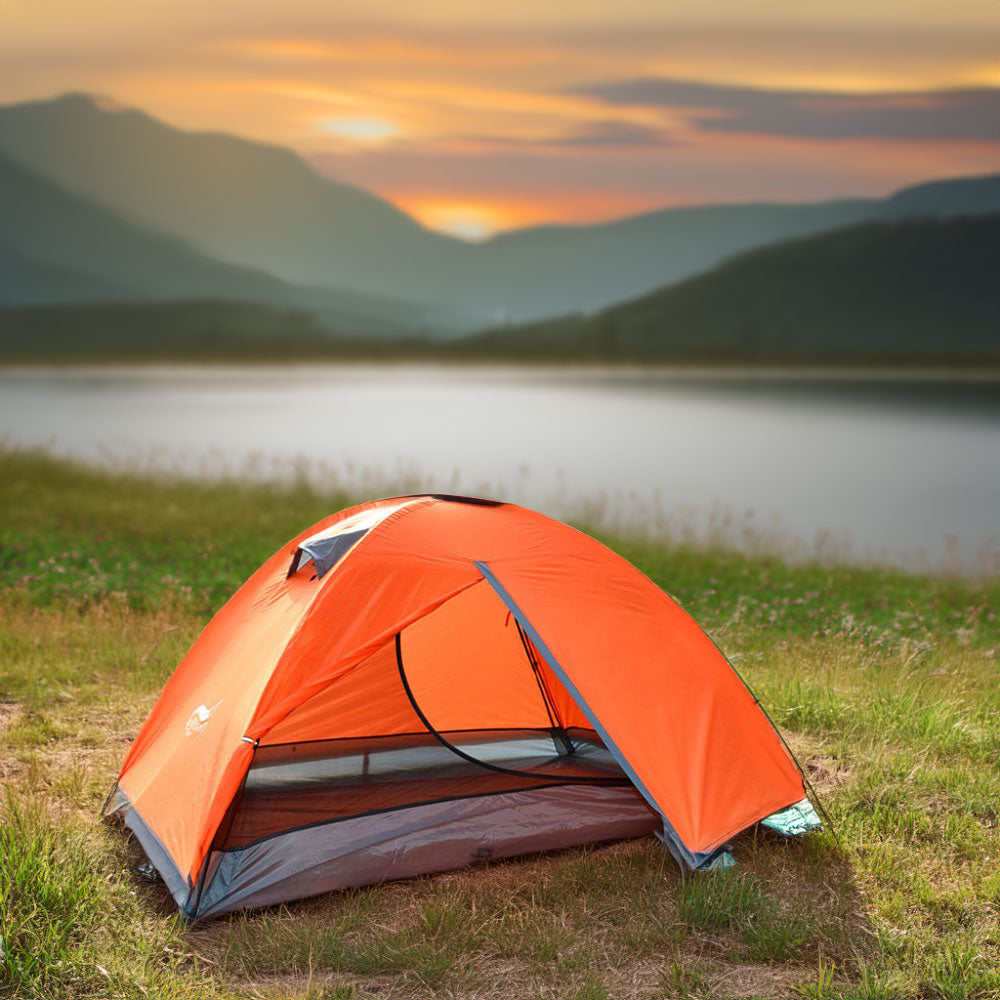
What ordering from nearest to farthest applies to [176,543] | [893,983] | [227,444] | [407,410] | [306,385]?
1. [893,983]
2. [176,543]
3. [227,444]
4. [407,410]
5. [306,385]

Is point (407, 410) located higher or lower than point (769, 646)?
lower

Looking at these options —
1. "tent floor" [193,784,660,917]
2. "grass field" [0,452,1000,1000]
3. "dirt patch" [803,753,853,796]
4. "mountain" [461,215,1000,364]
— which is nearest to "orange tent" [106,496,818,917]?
"tent floor" [193,784,660,917]

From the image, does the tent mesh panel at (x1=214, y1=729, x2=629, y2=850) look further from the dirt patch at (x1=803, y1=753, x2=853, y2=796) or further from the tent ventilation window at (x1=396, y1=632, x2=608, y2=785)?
the dirt patch at (x1=803, y1=753, x2=853, y2=796)

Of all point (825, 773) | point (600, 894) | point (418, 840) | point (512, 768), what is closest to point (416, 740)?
point (512, 768)

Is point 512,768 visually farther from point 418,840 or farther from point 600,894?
point 600,894

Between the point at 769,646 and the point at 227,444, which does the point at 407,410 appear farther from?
the point at 769,646

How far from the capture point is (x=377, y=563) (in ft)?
15.9

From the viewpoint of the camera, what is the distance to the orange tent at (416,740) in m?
4.54

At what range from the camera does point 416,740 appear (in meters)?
5.68

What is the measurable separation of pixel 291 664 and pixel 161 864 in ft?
3.29

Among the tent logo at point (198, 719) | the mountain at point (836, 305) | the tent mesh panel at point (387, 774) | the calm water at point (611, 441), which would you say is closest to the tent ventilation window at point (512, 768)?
the tent mesh panel at point (387, 774)

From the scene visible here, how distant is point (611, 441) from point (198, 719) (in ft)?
146

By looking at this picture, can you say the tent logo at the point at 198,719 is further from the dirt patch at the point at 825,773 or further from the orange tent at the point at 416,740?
the dirt patch at the point at 825,773

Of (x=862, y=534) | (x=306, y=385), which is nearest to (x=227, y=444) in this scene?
(x=862, y=534)
